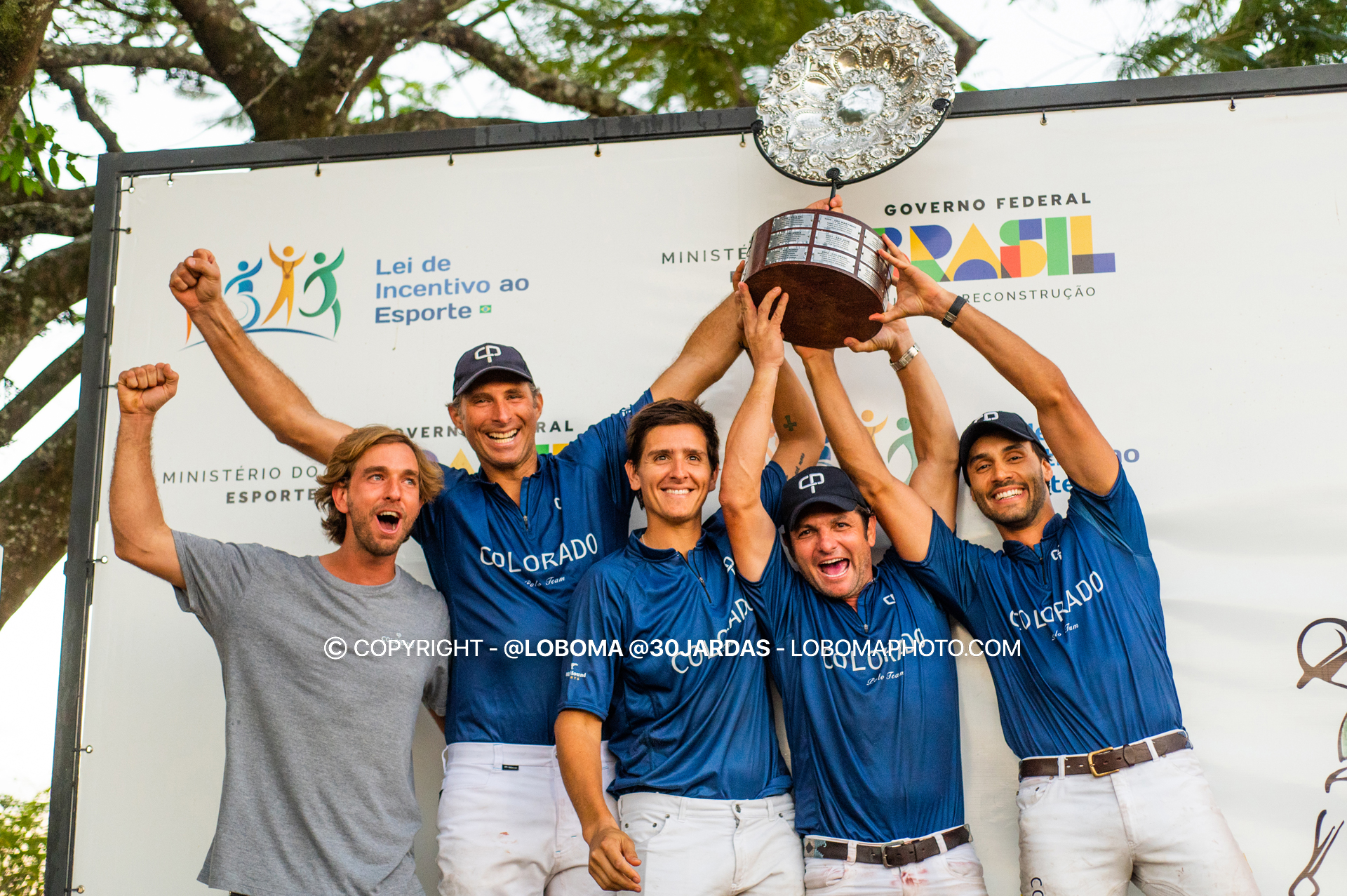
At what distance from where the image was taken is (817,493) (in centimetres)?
371

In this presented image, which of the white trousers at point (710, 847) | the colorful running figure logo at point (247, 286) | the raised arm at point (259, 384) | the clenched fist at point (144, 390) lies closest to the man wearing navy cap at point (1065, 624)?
the white trousers at point (710, 847)

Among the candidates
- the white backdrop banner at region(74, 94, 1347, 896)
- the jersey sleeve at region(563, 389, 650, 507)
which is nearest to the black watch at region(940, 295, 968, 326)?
the white backdrop banner at region(74, 94, 1347, 896)

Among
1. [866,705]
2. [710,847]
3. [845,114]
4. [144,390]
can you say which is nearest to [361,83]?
[845,114]

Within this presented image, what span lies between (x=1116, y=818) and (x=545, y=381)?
8.81ft

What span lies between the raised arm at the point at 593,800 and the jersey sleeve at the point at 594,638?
5 cm

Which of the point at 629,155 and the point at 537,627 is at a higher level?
the point at 629,155

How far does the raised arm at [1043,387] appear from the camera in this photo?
3.73 m

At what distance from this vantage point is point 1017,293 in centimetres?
430

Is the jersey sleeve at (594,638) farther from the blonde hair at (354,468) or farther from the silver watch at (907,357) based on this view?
the silver watch at (907,357)

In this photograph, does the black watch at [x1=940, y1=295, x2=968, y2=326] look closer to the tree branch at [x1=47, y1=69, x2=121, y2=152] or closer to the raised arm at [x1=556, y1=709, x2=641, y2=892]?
the raised arm at [x1=556, y1=709, x2=641, y2=892]

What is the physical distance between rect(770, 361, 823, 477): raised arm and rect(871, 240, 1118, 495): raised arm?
1.73 ft

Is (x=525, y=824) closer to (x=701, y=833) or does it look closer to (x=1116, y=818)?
(x=701, y=833)

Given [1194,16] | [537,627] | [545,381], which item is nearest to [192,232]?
[545,381]

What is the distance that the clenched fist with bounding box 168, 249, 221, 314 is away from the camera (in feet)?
12.5
